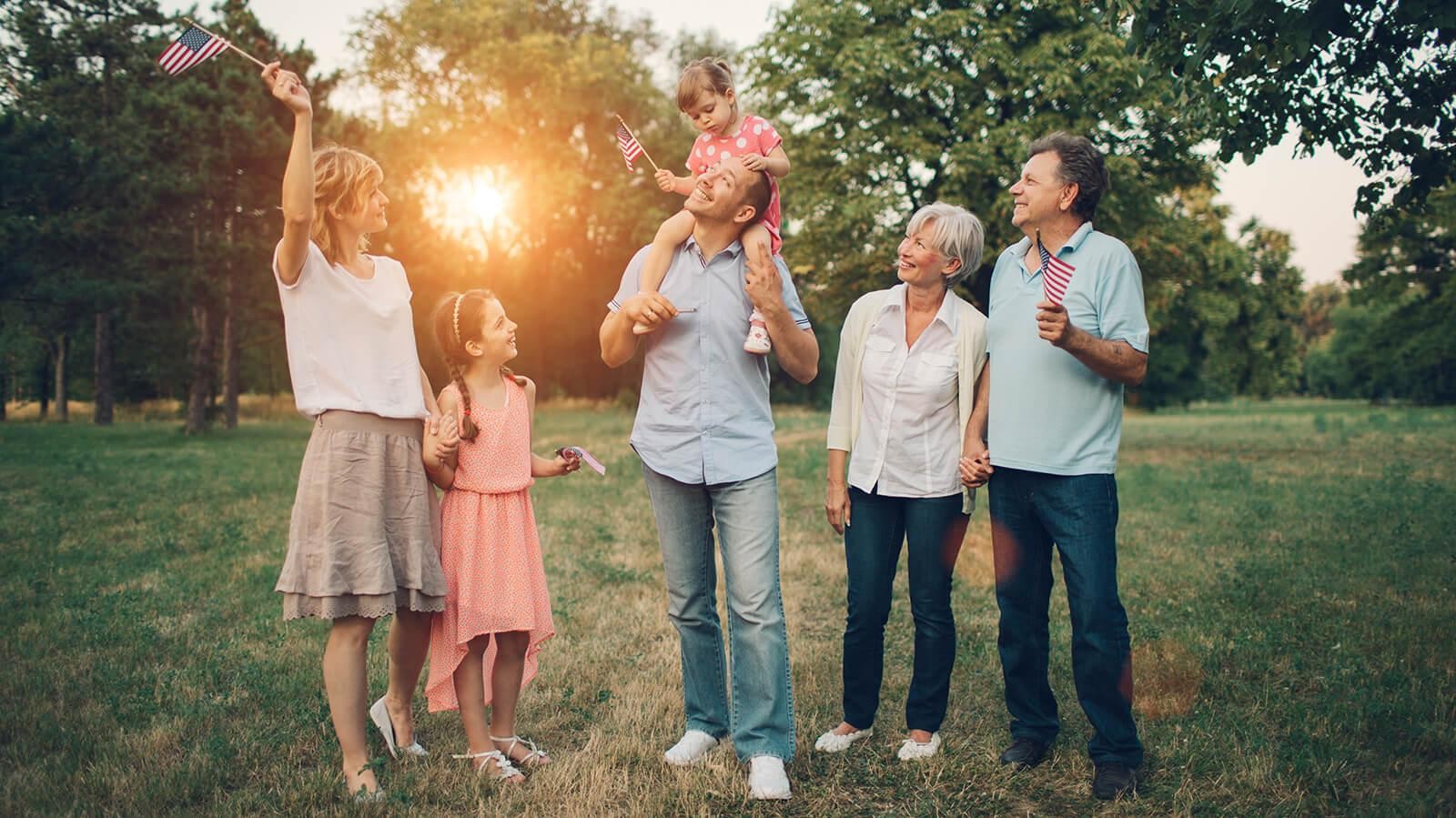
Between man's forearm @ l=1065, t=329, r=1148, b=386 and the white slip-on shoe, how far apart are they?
2.96 m

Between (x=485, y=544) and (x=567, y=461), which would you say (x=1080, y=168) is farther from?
(x=485, y=544)

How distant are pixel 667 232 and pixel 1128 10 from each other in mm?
2842

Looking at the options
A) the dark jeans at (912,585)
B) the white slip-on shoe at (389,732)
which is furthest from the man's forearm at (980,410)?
the white slip-on shoe at (389,732)

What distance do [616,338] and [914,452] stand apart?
1.24 meters

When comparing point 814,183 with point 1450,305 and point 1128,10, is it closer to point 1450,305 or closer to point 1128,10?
point 1128,10

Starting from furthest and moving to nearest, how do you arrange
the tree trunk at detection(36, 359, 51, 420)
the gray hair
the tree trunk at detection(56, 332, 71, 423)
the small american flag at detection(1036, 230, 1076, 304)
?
the tree trunk at detection(36, 359, 51, 420) < the tree trunk at detection(56, 332, 71, 423) < the gray hair < the small american flag at detection(1036, 230, 1076, 304)

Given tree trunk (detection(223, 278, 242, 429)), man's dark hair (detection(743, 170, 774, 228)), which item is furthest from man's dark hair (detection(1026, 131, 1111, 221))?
tree trunk (detection(223, 278, 242, 429))

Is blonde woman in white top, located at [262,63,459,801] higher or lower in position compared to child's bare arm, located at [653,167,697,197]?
lower

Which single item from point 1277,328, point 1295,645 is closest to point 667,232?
point 1295,645

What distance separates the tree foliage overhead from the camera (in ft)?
16.7

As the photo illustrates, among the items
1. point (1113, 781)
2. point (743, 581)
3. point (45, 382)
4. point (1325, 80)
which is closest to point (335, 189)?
point (743, 581)

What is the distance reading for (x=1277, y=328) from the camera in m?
39.6

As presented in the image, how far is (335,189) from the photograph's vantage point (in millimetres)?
3592

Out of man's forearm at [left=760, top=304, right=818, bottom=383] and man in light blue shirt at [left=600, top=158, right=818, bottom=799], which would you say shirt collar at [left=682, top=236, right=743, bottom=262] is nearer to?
man in light blue shirt at [left=600, top=158, right=818, bottom=799]
